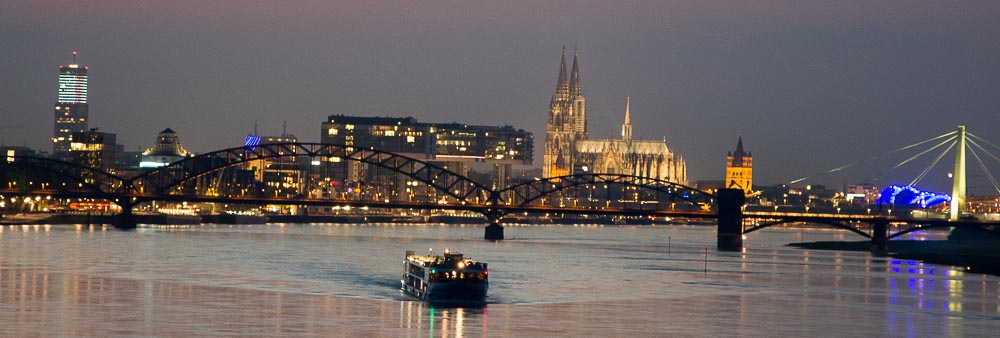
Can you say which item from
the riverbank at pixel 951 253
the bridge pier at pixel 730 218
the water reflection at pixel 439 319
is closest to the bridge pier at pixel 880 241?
the riverbank at pixel 951 253

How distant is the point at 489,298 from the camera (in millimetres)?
88625

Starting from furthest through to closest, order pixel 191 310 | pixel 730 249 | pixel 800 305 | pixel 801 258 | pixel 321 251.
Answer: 1. pixel 730 249
2. pixel 801 258
3. pixel 321 251
4. pixel 800 305
5. pixel 191 310

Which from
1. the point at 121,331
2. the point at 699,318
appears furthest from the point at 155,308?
the point at 699,318

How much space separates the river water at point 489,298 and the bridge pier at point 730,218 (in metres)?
24.0

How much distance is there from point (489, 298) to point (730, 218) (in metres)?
92.2

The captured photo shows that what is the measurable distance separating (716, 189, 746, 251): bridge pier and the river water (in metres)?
24.0

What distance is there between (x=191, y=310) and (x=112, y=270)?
33.4 m

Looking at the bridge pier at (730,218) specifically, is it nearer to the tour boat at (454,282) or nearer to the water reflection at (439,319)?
the tour boat at (454,282)

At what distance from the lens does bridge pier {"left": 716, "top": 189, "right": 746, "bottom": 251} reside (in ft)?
577

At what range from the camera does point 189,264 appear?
384ft

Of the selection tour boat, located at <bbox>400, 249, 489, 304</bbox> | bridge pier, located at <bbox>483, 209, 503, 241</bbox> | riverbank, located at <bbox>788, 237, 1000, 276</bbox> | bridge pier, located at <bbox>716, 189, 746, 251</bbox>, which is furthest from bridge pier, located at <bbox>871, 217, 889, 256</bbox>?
tour boat, located at <bbox>400, 249, 489, 304</bbox>

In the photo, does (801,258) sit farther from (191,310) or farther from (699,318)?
(191,310)

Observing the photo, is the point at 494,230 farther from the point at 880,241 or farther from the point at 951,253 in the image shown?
the point at 951,253

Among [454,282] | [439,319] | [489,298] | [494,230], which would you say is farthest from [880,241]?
[439,319]
